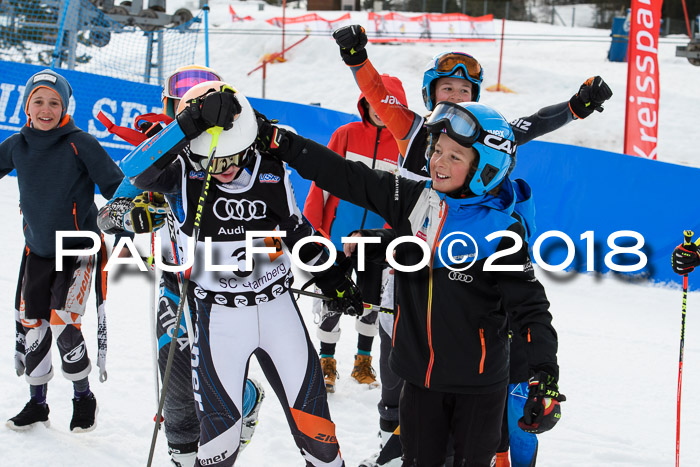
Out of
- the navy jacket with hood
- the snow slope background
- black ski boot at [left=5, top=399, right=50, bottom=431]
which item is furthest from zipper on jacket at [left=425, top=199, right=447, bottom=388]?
black ski boot at [left=5, top=399, right=50, bottom=431]

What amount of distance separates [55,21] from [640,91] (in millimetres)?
11625

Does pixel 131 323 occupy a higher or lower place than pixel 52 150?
lower

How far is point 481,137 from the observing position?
285cm

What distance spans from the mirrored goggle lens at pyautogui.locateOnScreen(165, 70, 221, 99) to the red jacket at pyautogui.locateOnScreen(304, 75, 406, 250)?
1528 millimetres

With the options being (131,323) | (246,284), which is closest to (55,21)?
(131,323)

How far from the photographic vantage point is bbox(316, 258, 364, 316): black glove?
11.4 ft

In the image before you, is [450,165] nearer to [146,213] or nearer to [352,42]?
[352,42]

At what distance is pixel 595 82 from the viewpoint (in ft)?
12.9

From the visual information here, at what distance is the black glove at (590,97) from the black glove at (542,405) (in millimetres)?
1965

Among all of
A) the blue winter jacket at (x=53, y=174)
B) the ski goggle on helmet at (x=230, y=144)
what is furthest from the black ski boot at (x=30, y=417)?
the ski goggle on helmet at (x=230, y=144)

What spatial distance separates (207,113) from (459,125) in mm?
1036

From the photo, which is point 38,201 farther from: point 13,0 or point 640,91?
point 13,0

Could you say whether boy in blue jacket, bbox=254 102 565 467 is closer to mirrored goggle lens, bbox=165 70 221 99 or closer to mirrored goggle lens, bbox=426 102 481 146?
mirrored goggle lens, bbox=426 102 481 146

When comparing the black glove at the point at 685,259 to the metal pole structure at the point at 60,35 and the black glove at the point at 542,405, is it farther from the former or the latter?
the metal pole structure at the point at 60,35
